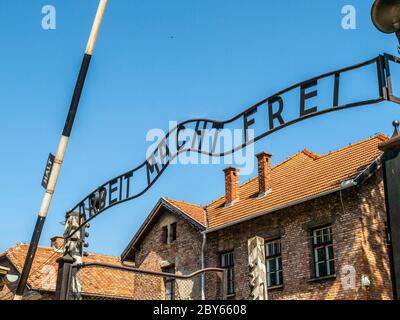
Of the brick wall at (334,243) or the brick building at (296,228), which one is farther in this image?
the brick building at (296,228)

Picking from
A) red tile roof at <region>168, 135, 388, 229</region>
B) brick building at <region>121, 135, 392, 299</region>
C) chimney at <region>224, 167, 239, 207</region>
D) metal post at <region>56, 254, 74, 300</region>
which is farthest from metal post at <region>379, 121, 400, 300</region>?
chimney at <region>224, 167, 239, 207</region>

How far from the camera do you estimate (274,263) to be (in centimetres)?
1977

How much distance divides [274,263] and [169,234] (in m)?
6.05

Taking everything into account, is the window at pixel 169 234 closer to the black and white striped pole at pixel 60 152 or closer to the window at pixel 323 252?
the window at pixel 323 252

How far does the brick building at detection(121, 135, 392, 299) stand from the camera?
17.4m

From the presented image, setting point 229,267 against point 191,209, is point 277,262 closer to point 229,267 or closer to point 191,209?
point 229,267

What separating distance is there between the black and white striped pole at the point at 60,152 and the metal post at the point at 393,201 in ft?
12.9

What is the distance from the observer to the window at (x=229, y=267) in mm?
21094

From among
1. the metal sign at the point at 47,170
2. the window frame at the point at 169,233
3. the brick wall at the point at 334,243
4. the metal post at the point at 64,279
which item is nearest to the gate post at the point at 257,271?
the metal sign at the point at 47,170

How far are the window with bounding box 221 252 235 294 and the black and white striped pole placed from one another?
14810 mm

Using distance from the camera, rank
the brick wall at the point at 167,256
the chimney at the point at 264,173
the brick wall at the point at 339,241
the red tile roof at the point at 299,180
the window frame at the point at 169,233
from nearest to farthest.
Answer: the brick wall at the point at 339,241
the red tile roof at the point at 299,180
the chimney at the point at 264,173
the brick wall at the point at 167,256
the window frame at the point at 169,233

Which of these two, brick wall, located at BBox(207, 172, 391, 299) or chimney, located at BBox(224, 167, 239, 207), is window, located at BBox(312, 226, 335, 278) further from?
chimney, located at BBox(224, 167, 239, 207)
